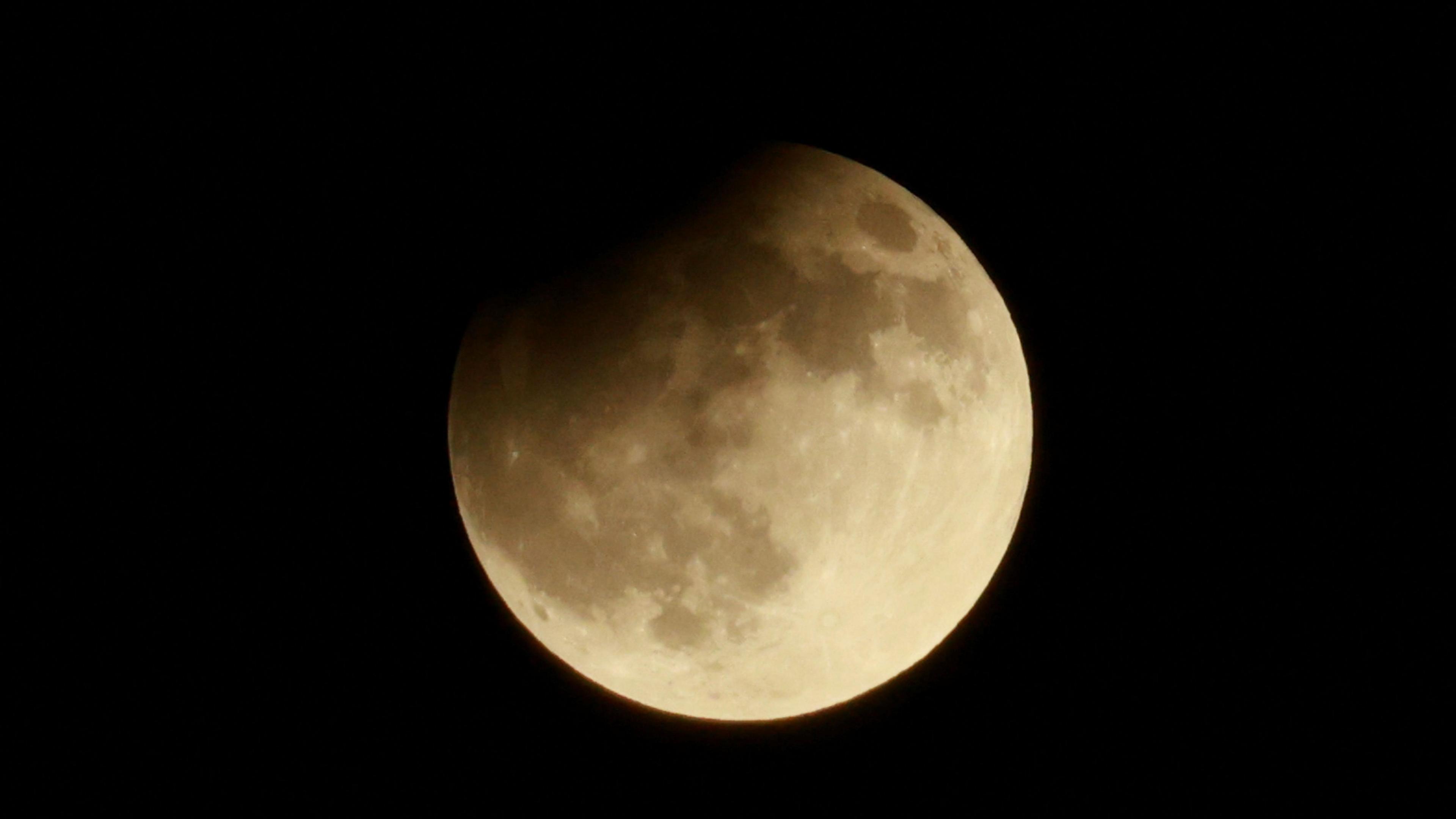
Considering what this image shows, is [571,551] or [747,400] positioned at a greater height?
[747,400]

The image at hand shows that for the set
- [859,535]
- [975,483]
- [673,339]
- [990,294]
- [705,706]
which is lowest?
[705,706]

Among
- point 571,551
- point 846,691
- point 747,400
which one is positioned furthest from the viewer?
point 846,691

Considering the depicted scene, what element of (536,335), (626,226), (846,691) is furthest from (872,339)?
(846,691)

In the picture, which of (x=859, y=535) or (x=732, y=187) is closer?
(x=859, y=535)

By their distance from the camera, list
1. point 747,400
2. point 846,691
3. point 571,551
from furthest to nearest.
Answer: point 846,691
point 571,551
point 747,400

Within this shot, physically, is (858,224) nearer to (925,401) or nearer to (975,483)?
(925,401)

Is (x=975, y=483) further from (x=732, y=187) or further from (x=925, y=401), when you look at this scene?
(x=732, y=187)
